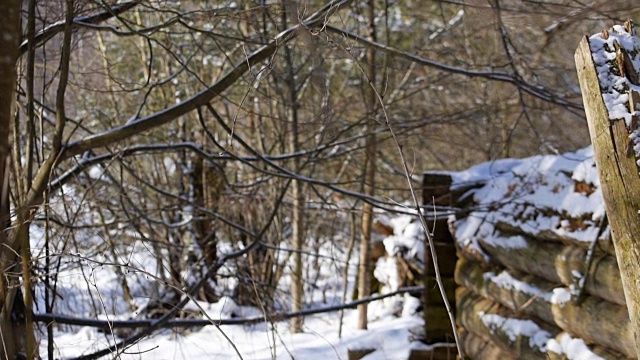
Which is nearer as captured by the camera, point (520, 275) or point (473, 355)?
point (520, 275)

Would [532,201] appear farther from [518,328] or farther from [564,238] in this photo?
[518,328]

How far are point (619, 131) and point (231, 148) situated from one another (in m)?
2.76

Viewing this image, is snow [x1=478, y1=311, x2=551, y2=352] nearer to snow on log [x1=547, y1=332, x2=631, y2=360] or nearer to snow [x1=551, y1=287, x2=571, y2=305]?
snow on log [x1=547, y1=332, x2=631, y2=360]

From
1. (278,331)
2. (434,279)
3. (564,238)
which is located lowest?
(278,331)

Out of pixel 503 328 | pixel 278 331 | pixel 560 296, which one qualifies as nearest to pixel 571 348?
pixel 560 296

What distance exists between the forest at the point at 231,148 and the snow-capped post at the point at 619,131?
51cm

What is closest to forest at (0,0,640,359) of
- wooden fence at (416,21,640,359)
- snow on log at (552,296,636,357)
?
wooden fence at (416,21,640,359)

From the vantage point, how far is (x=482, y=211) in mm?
5340

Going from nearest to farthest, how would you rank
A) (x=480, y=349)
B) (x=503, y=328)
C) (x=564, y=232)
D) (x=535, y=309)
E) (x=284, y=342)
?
(x=564, y=232), (x=535, y=309), (x=503, y=328), (x=480, y=349), (x=284, y=342)

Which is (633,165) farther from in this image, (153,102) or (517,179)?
(153,102)

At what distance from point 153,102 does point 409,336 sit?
17.1ft

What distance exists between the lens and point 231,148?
4.26 m

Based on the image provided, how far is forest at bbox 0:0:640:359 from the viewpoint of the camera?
317 cm

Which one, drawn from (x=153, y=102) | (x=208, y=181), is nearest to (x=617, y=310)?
(x=208, y=181)
